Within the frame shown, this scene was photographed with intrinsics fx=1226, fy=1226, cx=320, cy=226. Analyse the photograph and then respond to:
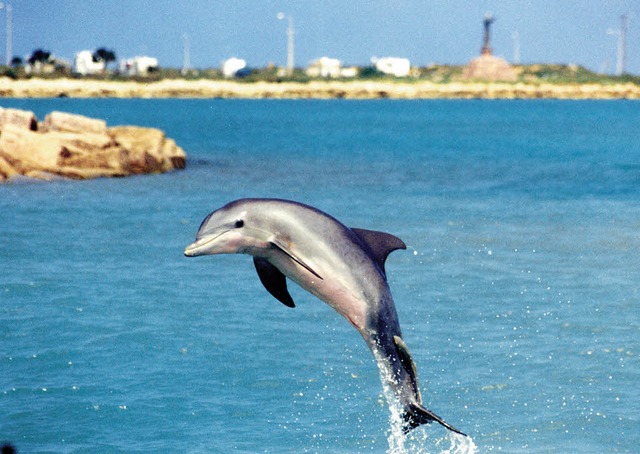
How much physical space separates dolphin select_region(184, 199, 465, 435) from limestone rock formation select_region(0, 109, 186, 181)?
102ft

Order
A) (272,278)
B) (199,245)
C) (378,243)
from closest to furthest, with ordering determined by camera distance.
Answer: (199,245) → (272,278) → (378,243)

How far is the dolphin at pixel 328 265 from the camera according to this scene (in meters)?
7.59

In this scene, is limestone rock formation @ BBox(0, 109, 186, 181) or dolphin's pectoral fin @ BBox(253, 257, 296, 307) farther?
limestone rock formation @ BBox(0, 109, 186, 181)

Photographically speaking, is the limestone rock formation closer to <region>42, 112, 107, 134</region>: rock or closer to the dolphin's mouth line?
<region>42, 112, 107, 134</region>: rock

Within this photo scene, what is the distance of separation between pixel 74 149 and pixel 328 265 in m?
33.1

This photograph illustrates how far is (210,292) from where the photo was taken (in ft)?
66.8

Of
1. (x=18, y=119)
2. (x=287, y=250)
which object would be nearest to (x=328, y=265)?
(x=287, y=250)

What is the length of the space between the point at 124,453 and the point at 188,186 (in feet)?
84.2

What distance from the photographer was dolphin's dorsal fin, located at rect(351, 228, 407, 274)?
7957 millimetres

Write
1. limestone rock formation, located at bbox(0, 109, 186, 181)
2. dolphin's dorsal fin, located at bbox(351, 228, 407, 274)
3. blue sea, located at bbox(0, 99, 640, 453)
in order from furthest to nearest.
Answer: limestone rock formation, located at bbox(0, 109, 186, 181) < blue sea, located at bbox(0, 99, 640, 453) < dolphin's dorsal fin, located at bbox(351, 228, 407, 274)

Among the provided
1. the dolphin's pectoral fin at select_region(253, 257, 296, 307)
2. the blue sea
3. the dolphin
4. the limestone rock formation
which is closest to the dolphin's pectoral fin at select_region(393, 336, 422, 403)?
the dolphin

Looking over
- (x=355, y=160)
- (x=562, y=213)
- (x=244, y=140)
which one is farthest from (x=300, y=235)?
(x=244, y=140)

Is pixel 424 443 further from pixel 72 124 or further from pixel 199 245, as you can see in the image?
pixel 72 124

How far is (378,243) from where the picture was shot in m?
7.99
